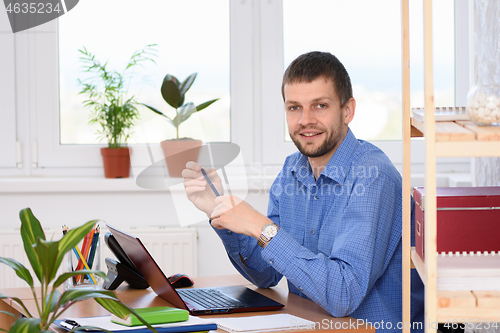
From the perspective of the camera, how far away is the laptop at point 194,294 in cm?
127

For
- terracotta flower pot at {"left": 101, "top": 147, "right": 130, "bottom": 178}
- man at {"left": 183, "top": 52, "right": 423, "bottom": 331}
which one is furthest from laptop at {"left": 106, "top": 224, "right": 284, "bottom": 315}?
terracotta flower pot at {"left": 101, "top": 147, "right": 130, "bottom": 178}

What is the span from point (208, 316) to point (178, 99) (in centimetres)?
130

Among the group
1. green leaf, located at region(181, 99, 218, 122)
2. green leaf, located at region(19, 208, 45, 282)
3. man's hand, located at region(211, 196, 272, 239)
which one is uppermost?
green leaf, located at region(181, 99, 218, 122)

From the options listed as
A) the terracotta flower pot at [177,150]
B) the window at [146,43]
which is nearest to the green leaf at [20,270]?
the terracotta flower pot at [177,150]

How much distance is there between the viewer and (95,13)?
2.51 meters

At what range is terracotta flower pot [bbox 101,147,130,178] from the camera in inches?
94.5

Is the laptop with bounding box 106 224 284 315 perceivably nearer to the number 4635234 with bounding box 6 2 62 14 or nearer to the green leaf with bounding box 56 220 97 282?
the green leaf with bounding box 56 220 97 282

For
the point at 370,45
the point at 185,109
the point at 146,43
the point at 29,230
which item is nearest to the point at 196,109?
the point at 185,109

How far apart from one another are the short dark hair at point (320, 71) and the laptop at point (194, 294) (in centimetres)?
62

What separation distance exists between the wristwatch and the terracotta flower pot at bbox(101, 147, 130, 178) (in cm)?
127

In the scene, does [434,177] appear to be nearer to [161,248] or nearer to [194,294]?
[194,294]

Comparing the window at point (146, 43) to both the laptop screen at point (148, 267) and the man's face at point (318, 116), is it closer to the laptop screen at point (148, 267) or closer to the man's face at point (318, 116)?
the man's face at point (318, 116)

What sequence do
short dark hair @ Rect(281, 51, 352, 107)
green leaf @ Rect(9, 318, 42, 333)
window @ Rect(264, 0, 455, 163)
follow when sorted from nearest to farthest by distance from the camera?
green leaf @ Rect(9, 318, 42, 333)
short dark hair @ Rect(281, 51, 352, 107)
window @ Rect(264, 0, 455, 163)

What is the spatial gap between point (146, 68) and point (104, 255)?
2.87 ft
